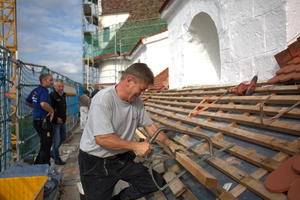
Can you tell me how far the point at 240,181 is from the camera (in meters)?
1.49

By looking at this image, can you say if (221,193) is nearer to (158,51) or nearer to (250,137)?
(250,137)

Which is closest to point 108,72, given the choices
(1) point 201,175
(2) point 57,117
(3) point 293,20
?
(2) point 57,117

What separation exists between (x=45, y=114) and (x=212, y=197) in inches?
158

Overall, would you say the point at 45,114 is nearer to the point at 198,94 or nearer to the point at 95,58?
the point at 198,94

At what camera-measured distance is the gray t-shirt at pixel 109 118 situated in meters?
2.03

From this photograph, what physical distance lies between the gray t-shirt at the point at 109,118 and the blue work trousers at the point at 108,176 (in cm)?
11

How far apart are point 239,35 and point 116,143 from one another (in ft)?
9.27

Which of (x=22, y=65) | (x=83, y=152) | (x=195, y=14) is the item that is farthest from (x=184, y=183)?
(x=22, y=65)

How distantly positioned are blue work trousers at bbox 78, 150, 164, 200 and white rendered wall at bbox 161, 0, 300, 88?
2.25 m

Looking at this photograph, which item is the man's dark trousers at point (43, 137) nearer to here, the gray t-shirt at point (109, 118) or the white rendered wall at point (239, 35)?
the gray t-shirt at point (109, 118)

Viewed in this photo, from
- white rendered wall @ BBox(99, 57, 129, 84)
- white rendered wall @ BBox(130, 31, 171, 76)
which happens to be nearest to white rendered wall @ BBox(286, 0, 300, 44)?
white rendered wall @ BBox(130, 31, 171, 76)

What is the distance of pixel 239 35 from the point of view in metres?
3.54

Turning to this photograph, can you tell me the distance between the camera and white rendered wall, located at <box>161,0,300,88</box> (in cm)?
282

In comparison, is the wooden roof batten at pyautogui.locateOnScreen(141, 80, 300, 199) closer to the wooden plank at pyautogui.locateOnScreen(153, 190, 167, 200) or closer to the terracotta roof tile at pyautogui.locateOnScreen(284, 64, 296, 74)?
the terracotta roof tile at pyautogui.locateOnScreen(284, 64, 296, 74)
